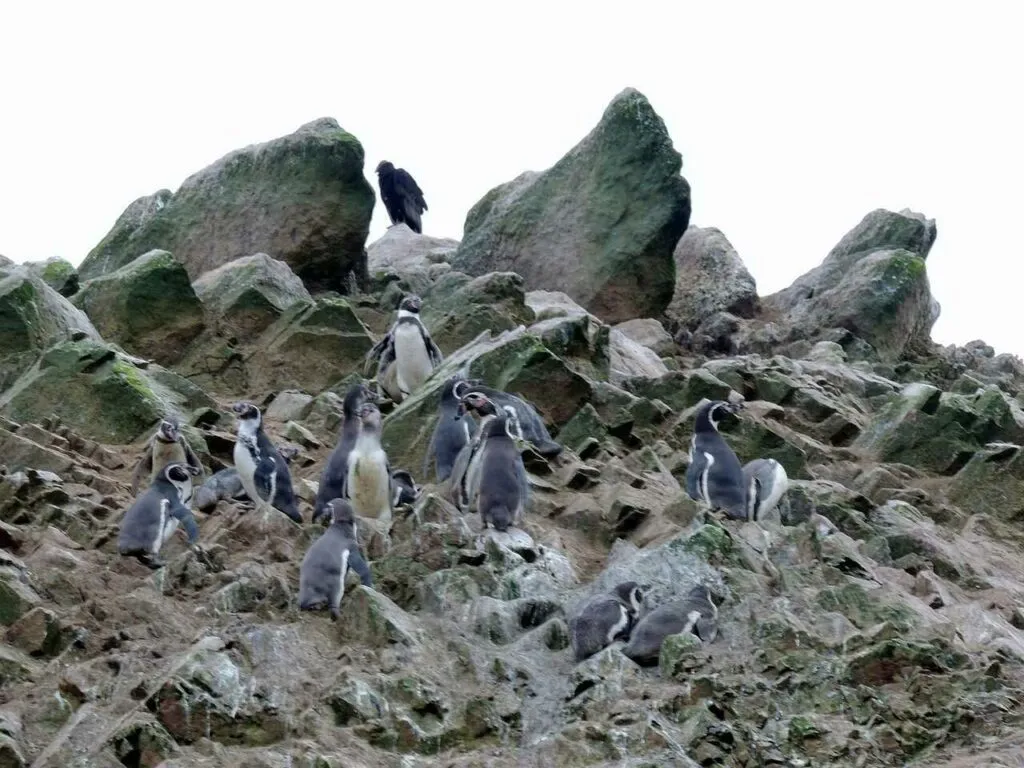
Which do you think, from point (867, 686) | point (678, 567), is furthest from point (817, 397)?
point (867, 686)

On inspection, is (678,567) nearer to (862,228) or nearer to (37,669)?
(37,669)

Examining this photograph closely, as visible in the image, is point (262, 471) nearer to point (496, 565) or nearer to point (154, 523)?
point (154, 523)

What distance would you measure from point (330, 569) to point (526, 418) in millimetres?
5339

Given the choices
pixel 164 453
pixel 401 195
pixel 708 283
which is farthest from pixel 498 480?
pixel 401 195

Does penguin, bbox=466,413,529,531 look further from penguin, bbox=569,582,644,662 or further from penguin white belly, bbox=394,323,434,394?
penguin white belly, bbox=394,323,434,394

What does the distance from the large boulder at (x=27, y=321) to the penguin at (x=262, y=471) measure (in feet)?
17.0

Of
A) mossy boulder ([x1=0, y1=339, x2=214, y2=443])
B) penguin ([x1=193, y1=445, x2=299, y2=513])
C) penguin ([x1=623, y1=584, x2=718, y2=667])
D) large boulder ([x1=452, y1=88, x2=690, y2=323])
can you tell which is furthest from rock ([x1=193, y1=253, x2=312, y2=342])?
penguin ([x1=623, y1=584, x2=718, y2=667])

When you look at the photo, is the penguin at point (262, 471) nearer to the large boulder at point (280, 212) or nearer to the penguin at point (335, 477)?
the penguin at point (335, 477)

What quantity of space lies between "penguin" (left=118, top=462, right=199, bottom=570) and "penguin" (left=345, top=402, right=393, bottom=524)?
1586mm

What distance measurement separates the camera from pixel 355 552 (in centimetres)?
1299

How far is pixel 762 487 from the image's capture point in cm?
1599

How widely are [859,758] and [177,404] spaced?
1058cm

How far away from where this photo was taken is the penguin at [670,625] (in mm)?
12133

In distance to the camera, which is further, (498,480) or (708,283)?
(708,283)
